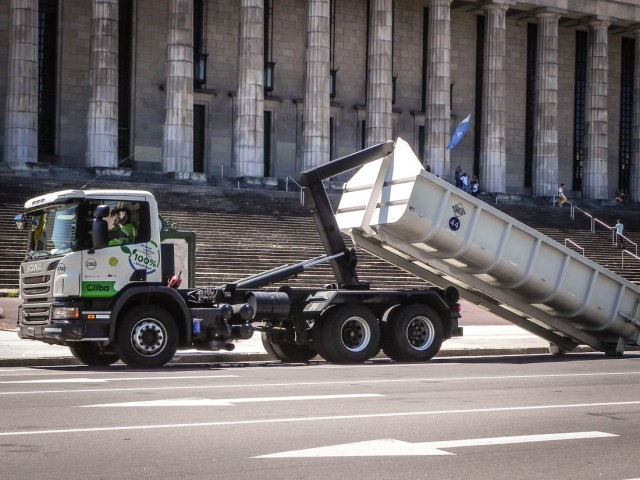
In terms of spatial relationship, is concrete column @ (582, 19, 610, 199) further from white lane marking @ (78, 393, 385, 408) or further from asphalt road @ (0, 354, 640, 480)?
white lane marking @ (78, 393, 385, 408)

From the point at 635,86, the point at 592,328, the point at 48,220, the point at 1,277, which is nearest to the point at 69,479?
the point at 48,220

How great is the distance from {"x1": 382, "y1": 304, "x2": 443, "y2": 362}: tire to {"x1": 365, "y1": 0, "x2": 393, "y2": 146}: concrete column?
118 feet

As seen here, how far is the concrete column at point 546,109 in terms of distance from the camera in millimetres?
61938

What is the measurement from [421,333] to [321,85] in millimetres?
34597

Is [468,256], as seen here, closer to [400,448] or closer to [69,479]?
[400,448]

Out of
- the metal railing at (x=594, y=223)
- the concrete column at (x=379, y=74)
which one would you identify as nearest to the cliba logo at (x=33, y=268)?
the metal railing at (x=594, y=223)

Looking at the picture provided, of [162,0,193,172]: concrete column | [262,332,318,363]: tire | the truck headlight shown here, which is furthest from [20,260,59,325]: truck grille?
[162,0,193,172]: concrete column

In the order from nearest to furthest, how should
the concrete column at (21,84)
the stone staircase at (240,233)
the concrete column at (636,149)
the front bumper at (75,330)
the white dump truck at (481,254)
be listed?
1. the front bumper at (75,330)
2. the white dump truck at (481,254)
3. the stone staircase at (240,233)
4. the concrete column at (21,84)
5. the concrete column at (636,149)

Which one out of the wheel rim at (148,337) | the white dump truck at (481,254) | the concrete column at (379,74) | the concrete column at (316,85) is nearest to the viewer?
the wheel rim at (148,337)

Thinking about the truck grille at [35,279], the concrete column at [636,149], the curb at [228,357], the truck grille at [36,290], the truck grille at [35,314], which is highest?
the concrete column at [636,149]

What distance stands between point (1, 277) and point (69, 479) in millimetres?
27052

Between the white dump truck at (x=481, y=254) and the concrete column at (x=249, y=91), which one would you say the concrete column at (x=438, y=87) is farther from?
the white dump truck at (x=481, y=254)

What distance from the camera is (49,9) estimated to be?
179 feet

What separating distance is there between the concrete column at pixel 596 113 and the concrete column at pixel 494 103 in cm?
603
